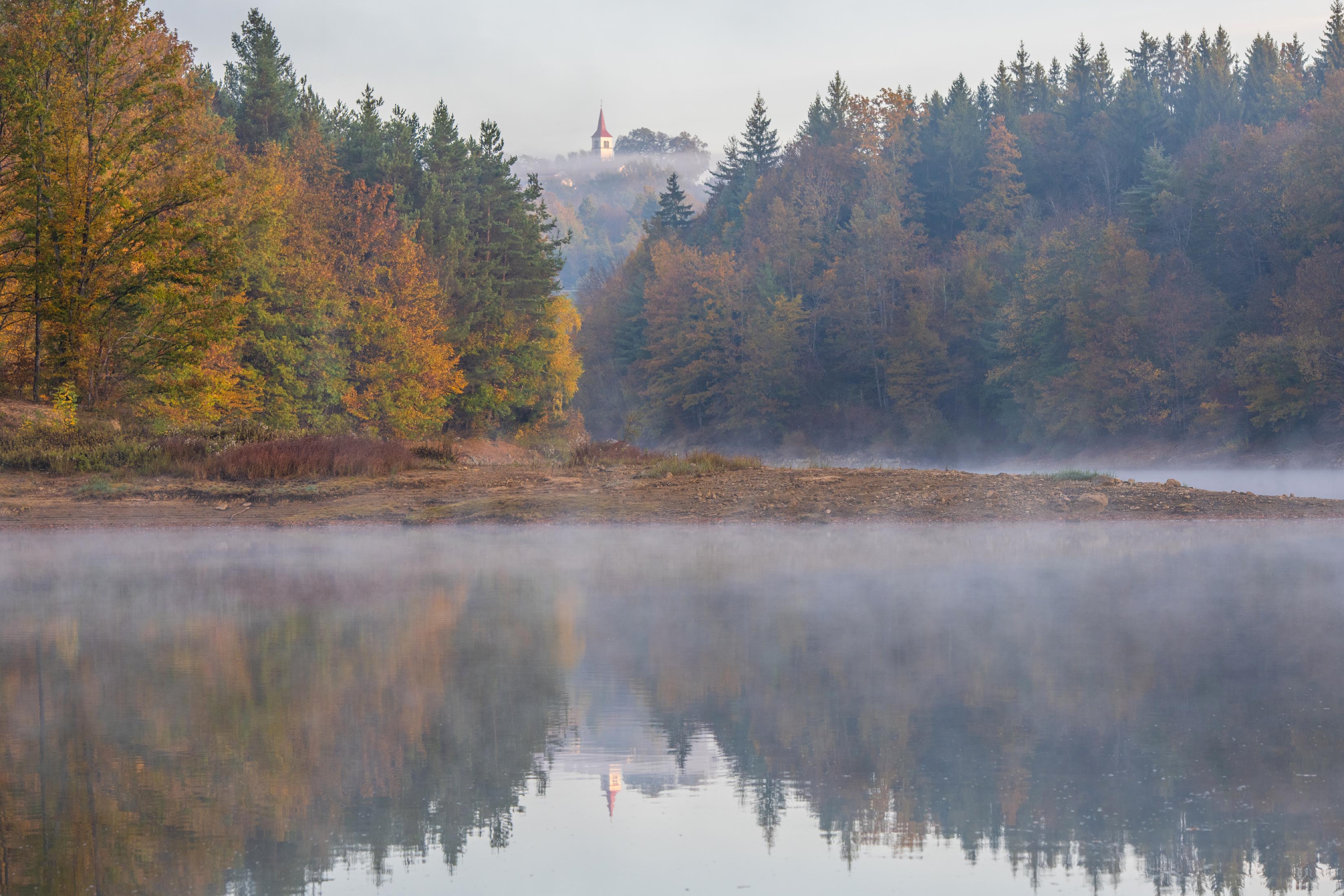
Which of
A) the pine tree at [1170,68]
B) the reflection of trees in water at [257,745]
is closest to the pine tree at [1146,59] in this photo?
the pine tree at [1170,68]

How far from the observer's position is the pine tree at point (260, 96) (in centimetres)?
6344

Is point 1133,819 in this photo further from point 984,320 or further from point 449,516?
point 984,320

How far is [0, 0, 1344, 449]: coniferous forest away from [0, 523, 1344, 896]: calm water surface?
16.9m

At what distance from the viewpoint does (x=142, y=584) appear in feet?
44.7

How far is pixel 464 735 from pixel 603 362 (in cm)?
11382

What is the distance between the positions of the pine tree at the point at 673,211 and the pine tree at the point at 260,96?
6331cm

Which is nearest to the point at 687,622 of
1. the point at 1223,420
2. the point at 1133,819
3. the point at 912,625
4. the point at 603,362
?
the point at 912,625

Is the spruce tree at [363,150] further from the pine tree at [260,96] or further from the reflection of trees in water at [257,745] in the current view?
the reflection of trees in water at [257,745]

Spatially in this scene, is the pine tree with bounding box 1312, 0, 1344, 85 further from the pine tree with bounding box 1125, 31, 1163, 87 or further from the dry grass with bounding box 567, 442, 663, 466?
the dry grass with bounding box 567, 442, 663, 466

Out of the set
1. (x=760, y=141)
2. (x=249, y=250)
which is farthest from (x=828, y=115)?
(x=249, y=250)

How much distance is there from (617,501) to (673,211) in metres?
111

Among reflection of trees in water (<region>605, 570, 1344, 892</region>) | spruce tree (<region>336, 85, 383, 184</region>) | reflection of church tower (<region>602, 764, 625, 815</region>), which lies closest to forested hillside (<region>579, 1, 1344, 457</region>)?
spruce tree (<region>336, 85, 383, 184</region>)

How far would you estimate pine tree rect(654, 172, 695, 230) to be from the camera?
12862 cm

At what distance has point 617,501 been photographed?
22141mm
